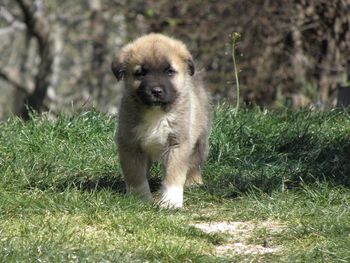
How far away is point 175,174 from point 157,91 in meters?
0.60

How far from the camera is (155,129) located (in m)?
7.18

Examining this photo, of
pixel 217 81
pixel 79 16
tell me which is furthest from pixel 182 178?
pixel 79 16

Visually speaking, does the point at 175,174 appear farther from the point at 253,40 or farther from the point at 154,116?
the point at 253,40

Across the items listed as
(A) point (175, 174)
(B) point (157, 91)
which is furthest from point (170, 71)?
(A) point (175, 174)

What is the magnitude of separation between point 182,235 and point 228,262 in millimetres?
595

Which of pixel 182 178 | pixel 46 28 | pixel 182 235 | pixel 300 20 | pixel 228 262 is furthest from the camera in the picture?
pixel 46 28

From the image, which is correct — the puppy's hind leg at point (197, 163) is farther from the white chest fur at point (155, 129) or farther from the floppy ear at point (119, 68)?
the floppy ear at point (119, 68)

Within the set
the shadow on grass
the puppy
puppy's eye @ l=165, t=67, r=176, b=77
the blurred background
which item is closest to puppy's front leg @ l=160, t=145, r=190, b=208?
the puppy

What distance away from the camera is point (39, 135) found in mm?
8648

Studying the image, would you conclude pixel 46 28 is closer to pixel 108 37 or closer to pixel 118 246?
pixel 108 37

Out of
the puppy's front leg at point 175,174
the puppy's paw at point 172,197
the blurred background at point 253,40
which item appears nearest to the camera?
the puppy's paw at point 172,197

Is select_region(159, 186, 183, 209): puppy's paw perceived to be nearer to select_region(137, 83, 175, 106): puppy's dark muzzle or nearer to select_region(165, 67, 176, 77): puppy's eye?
select_region(137, 83, 175, 106): puppy's dark muzzle

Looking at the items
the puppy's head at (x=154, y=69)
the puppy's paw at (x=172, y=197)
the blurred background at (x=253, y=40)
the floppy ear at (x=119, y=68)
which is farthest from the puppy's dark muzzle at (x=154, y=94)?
the blurred background at (x=253, y=40)

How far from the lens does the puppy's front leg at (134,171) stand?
7.14m
